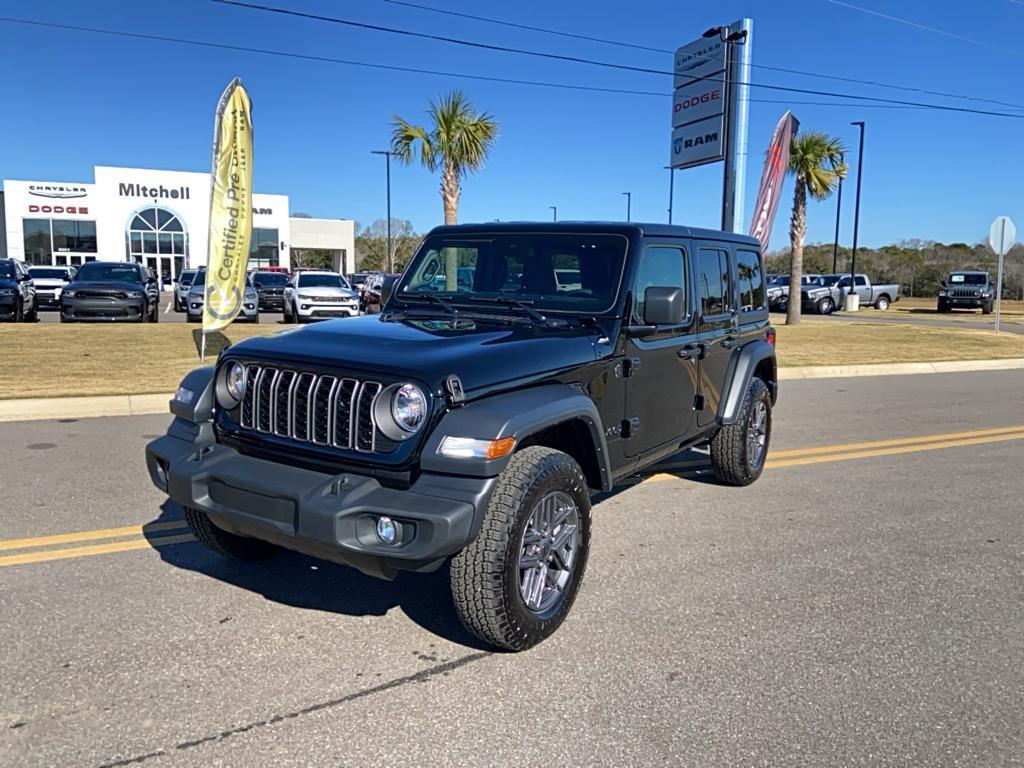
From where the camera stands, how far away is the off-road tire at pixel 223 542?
163 inches

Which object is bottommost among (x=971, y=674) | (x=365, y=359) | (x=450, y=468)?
(x=971, y=674)

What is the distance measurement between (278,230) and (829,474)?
5359 centimetres

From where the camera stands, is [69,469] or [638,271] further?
[69,469]

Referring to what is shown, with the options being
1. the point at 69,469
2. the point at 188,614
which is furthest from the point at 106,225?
the point at 188,614

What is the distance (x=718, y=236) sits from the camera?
5.79 m

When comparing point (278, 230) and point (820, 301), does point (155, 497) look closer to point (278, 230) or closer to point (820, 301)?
point (820, 301)

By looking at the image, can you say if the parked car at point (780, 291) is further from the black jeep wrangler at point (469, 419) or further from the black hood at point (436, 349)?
the black hood at point (436, 349)

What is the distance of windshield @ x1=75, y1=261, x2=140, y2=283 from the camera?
2103cm

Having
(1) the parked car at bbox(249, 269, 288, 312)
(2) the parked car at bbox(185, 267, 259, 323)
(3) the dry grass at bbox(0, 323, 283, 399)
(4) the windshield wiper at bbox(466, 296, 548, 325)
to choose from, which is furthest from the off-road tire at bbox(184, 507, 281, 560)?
(1) the parked car at bbox(249, 269, 288, 312)

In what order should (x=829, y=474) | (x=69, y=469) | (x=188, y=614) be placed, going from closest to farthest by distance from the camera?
1. (x=188, y=614)
2. (x=69, y=469)
3. (x=829, y=474)

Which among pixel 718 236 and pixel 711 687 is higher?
pixel 718 236

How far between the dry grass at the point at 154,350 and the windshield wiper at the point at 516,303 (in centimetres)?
631

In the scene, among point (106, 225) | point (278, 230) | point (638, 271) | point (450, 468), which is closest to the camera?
point (450, 468)

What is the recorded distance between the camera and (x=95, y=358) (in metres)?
12.2
